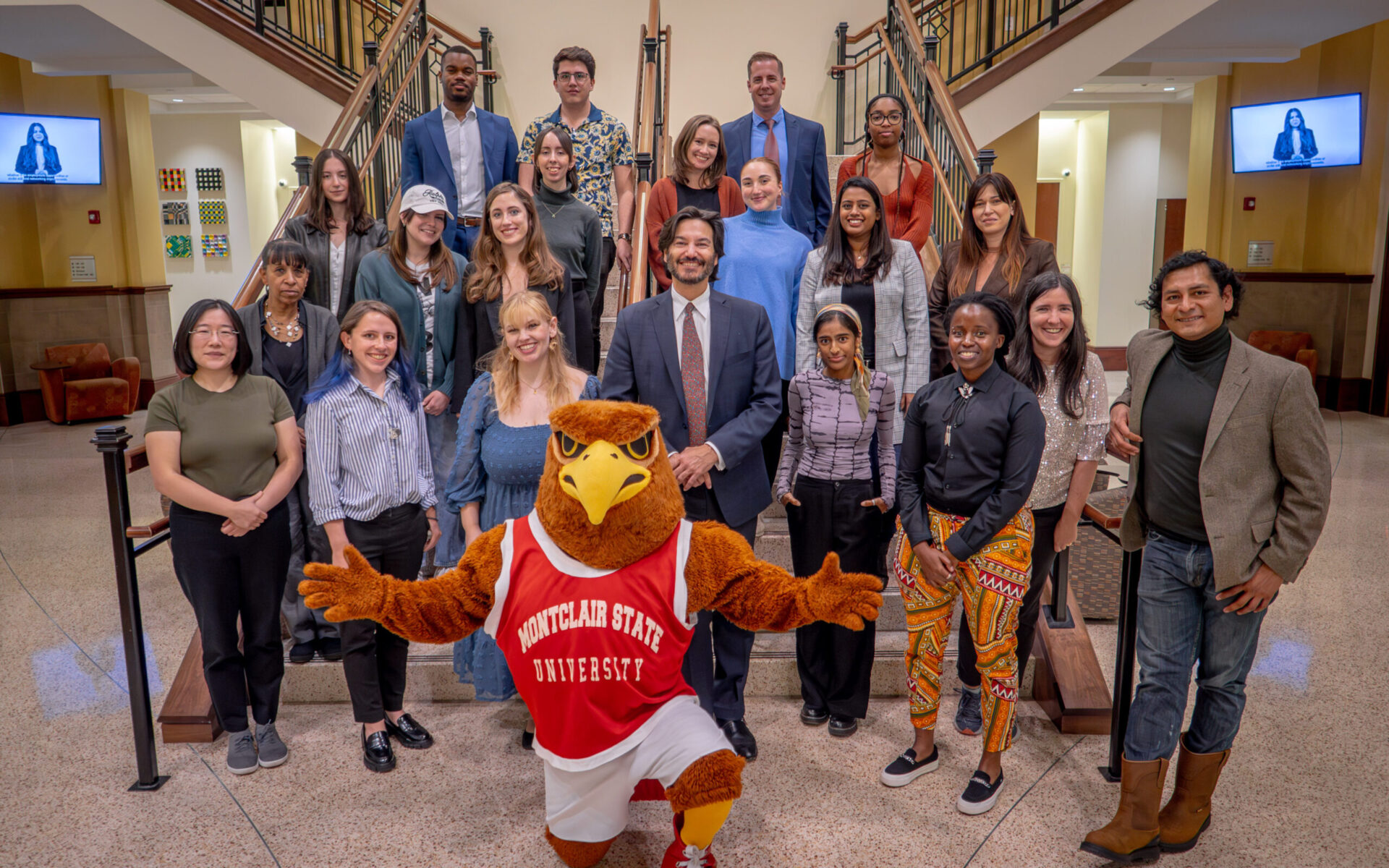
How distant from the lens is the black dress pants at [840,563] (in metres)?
3.04

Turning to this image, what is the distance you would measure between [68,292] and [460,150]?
746 cm

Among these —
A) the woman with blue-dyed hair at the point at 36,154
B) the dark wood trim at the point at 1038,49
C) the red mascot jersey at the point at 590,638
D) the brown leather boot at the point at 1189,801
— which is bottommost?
the brown leather boot at the point at 1189,801

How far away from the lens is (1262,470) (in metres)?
2.29

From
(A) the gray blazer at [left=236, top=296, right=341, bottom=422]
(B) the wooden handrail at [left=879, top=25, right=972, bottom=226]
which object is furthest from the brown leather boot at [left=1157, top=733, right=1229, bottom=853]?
(A) the gray blazer at [left=236, top=296, right=341, bottom=422]

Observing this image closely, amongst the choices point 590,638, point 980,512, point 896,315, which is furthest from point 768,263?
point 590,638

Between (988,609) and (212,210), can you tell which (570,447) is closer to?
(988,609)

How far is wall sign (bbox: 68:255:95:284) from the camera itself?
31.8 ft

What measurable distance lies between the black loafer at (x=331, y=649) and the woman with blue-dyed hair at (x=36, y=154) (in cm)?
820

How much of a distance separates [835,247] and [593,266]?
1.14 m

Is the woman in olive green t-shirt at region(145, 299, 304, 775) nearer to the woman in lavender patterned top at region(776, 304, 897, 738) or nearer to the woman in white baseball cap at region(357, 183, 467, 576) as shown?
the woman in white baseball cap at region(357, 183, 467, 576)

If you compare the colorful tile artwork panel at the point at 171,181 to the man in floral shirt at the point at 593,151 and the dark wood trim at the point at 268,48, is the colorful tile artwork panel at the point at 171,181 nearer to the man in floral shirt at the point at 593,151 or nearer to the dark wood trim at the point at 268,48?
the dark wood trim at the point at 268,48

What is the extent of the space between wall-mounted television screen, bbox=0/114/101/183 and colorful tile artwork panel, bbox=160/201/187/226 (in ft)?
7.13

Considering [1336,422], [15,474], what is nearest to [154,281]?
[15,474]

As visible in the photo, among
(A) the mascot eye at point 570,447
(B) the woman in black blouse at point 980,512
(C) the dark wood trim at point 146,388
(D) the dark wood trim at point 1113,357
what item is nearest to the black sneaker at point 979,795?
(B) the woman in black blouse at point 980,512
